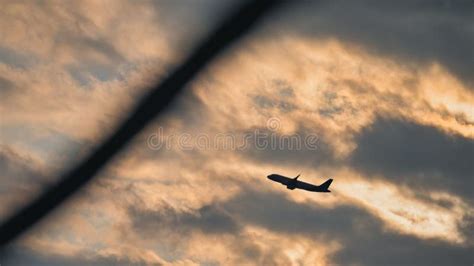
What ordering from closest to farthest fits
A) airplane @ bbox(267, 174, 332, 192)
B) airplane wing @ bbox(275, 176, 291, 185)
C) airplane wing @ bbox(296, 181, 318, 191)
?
airplane @ bbox(267, 174, 332, 192) → airplane wing @ bbox(275, 176, 291, 185) → airplane wing @ bbox(296, 181, 318, 191)

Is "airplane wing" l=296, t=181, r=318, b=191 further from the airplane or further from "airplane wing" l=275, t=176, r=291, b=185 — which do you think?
"airplane wing" l=275, t=176, r=291, b=185

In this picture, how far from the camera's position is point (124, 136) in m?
7.97

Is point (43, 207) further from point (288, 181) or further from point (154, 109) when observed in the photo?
point (288, 181)

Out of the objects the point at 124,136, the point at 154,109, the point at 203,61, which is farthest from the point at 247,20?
the point at 124,136

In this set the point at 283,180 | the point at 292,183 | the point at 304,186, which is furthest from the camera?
the point at 304,186

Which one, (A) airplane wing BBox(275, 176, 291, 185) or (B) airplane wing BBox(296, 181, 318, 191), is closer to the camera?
(A) airplane wing BBox(275, 176, 291, 185)

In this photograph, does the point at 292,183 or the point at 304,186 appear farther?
the point at 304,186

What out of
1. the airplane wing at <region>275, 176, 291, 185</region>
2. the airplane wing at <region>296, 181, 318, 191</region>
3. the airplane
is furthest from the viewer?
the airplane wing at <region>296, 181, 318, 191</region>

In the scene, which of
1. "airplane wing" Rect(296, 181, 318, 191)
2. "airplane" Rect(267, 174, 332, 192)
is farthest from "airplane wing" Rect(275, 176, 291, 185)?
"airplane wing" Rect(296, 181, 318, 191)

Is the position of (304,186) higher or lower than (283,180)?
higher

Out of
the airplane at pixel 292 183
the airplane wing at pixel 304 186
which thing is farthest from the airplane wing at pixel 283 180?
the airplane wing at pixel 304 186

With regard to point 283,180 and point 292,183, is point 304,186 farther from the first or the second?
point 292,183

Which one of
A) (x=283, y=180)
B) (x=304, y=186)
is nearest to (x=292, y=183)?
(x=283, y=180)

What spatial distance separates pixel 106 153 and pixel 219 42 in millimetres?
2696
